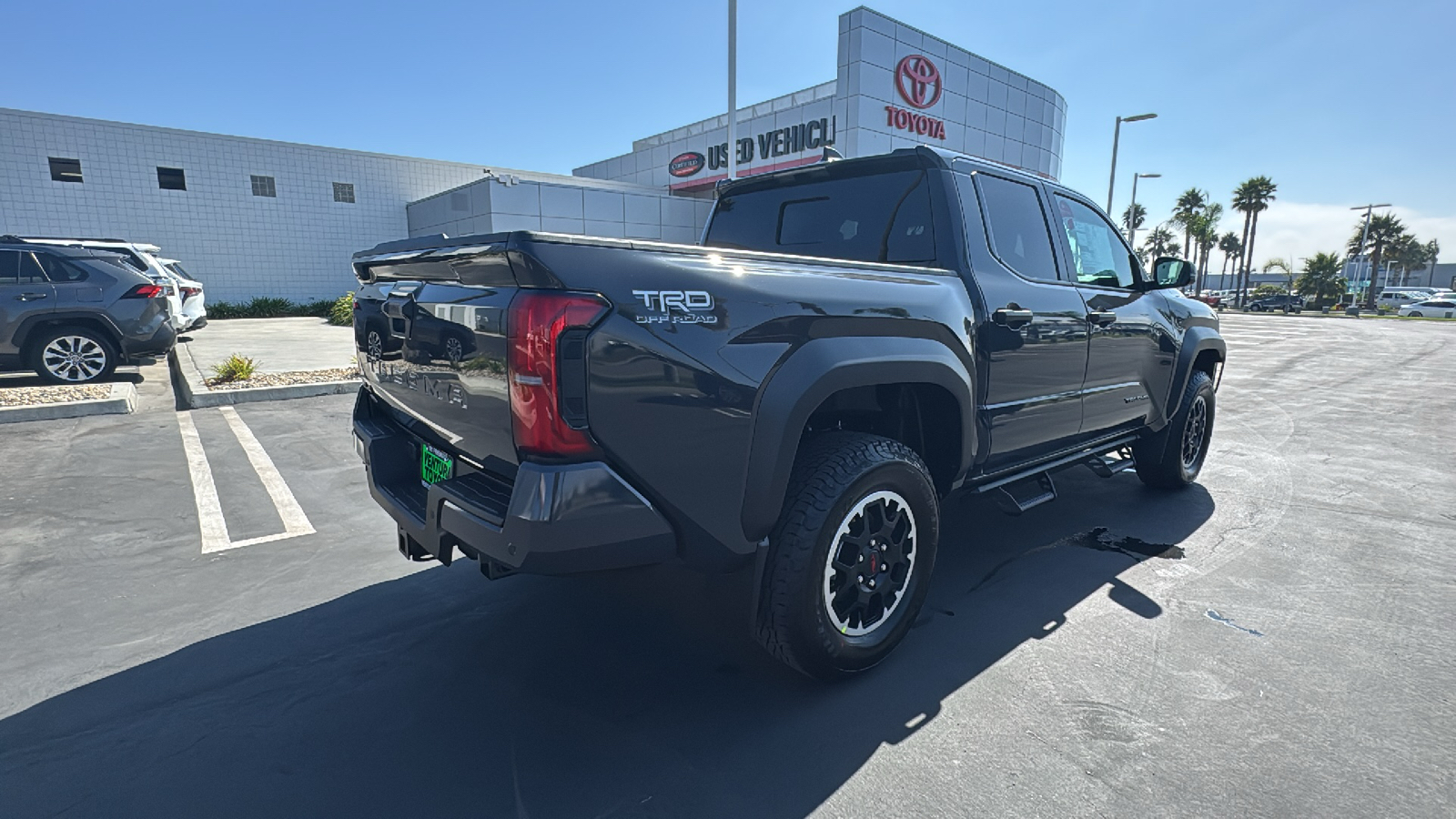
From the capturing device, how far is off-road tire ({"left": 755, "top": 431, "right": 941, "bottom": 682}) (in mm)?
2412

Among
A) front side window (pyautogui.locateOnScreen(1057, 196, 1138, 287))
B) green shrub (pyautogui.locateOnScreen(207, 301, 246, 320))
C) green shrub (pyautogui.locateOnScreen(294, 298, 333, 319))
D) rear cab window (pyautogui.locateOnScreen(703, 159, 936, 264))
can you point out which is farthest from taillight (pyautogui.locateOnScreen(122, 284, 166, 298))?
green shrub (pyautogui.locateOnScreen(207, 301, 246, 320))

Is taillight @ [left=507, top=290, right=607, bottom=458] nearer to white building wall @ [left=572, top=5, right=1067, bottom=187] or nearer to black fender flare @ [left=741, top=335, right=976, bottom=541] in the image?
black fender flare @ [left=741, top=335, right=976, bottom=541]

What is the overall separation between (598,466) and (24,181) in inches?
1042

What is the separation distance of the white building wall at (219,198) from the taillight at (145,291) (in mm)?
16058

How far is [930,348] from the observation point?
9.28 feet

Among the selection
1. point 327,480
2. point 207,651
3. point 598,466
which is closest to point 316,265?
point 327,480

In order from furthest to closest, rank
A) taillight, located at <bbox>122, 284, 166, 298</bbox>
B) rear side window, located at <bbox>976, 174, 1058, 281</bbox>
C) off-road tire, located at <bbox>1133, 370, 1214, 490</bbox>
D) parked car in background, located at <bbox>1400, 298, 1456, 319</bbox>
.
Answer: parked car in background, located at <bbox>1400, 298, 1456, 319</bbox>
taillight, located at <bbox>122, 284, 166, 298</bbox>
off-road tire, located at <bbox>1133, 370, 1214, 490</bbox>
rear side window, located at <bbox>976, 174, 1058, 281</bbox>

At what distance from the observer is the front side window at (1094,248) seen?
4094 mm

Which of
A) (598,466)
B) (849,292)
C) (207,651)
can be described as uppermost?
(849,292)

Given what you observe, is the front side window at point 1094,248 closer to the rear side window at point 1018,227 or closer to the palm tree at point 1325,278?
the rear side window at point 1018,227

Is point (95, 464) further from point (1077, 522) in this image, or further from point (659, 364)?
point (1077, 522)

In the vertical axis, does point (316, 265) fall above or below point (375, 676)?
above

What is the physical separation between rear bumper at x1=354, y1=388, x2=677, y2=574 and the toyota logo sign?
20.5 m

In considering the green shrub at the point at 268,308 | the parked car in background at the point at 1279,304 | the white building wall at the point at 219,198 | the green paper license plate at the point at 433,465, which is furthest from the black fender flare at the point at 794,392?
the parked car in background at the point at 1279,304
